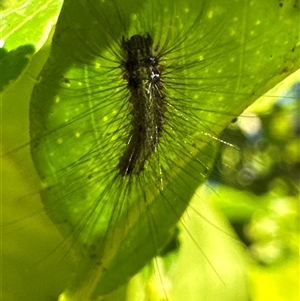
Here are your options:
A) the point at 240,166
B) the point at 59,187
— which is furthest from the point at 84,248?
the point at 240,166

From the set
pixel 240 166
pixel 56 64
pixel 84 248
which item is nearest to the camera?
pixel 56 64

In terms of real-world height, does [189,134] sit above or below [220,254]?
above

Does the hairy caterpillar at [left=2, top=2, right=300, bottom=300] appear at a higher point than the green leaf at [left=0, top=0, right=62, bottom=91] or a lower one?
lower

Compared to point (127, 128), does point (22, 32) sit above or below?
above

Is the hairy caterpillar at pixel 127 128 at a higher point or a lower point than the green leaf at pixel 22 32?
lower

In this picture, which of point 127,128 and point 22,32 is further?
point 127,128

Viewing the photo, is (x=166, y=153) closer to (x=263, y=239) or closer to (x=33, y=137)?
(x=33, y=137)

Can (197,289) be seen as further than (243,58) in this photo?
Yes

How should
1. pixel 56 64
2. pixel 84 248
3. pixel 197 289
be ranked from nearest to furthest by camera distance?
pixel 56 64 → pixel 84 248 → pixel 197 289
